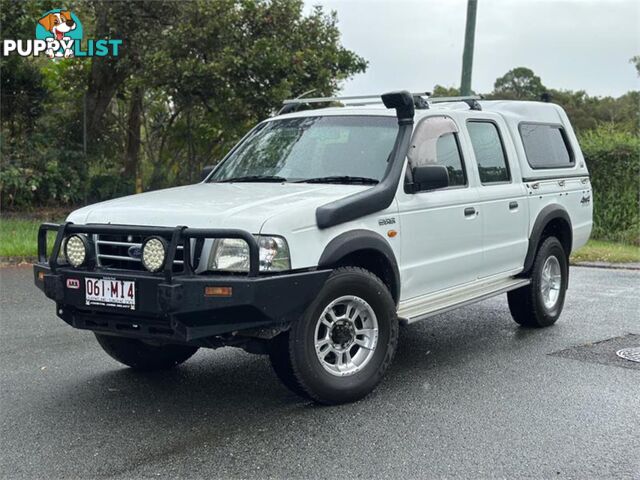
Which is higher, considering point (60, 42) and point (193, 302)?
point (60, 42)

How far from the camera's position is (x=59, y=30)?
568 inches

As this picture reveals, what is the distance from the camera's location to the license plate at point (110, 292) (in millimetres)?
4520

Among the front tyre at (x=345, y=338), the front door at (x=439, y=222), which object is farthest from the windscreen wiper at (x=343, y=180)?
the front tyre at (x=345, y=338)

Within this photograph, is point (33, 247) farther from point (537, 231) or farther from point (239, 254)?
point (239, 254)

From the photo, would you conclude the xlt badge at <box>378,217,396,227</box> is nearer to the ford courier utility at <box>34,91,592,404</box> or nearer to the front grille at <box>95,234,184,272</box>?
the ford courier utility at <box>34,91,592,404</box>

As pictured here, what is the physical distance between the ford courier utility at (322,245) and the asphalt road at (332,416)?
0.34 meters

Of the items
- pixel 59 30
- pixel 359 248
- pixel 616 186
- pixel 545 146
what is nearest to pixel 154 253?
pixel 359 248

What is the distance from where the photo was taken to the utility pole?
13219mm

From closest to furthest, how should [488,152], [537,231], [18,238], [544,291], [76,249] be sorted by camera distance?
[76,249], [488,152], [537,231], [544,291], [18,238]

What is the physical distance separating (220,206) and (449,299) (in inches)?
82.0

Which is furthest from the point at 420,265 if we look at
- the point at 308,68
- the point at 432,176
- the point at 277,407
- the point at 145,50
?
the point at 145,50

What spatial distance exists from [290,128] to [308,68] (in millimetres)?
8074

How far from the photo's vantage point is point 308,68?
14.1 metres

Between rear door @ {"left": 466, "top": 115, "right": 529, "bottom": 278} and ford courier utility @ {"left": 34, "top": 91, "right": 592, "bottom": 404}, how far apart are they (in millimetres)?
18
